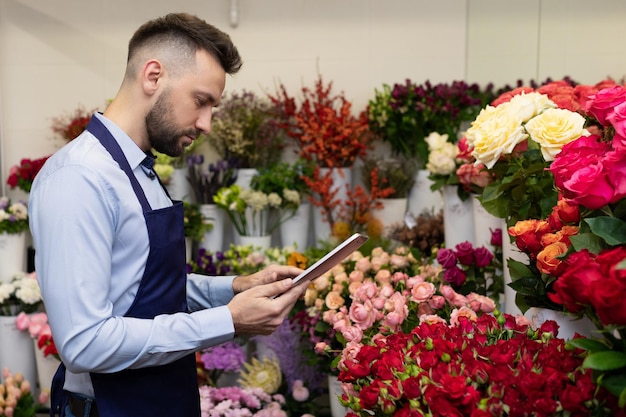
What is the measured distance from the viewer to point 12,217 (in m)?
3.93

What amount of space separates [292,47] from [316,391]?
1.98m

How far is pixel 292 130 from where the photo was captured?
420 centimetres

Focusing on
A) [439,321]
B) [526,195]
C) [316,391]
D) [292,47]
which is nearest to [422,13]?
[292,47]

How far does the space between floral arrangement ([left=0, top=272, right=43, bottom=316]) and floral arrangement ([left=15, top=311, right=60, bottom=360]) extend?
5cm

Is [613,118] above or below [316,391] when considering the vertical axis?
above

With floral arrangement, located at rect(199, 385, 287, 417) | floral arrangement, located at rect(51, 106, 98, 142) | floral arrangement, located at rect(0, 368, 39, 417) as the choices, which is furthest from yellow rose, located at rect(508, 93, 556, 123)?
floral arrangement, located at rect(51, 106, 98, 142)

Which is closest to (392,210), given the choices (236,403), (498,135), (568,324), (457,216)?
(457,216)

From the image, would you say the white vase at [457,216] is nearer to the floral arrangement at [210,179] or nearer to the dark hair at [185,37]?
the dark hair at [185,37]

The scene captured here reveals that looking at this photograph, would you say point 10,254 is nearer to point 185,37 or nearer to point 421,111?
point 421,111

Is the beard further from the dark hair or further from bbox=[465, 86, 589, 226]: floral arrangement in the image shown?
bbox=[465, 86, 589, 226]: floral arrangement

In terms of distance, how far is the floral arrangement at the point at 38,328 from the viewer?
3.73m

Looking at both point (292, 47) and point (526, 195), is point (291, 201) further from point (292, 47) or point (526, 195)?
point (526, 195)

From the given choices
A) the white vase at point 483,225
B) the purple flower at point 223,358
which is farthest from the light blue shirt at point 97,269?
the purple flower at point 223,358

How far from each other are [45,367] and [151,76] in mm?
2598
